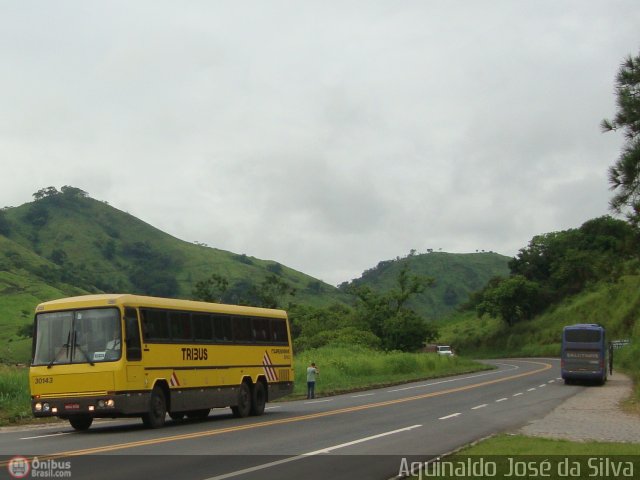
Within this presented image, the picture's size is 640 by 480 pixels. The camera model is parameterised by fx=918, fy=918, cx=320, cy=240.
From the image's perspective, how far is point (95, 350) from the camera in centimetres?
2005

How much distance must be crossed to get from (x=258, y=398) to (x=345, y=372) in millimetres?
24545

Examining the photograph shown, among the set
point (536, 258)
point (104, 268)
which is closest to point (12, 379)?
point (536, 258)

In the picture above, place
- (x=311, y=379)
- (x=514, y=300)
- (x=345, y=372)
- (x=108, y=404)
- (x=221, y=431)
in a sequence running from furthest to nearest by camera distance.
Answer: (x=514, y=300) → (x=345, y=372) → (x=311, y=379) → (x=221, y=431) → (x=108, y=404)

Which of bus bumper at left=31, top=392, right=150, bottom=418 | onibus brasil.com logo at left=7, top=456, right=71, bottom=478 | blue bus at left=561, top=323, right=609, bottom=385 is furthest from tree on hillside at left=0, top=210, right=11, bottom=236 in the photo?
onibus brasil.com logo at left=7, top=456, right=71, bottom=478

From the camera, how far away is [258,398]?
26062 millimetres

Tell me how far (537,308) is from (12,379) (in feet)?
320

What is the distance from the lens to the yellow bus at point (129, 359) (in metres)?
19.7

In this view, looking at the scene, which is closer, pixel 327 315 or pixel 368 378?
pixel 368 378

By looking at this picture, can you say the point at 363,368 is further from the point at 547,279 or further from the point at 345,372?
the point at 547,279

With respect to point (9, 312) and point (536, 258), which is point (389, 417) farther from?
point (536, 258)

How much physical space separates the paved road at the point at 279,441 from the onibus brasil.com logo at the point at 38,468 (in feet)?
0.18

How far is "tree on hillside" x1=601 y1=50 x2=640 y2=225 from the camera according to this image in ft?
54.0

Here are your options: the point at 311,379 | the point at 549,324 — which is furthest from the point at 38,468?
the point at 549,324

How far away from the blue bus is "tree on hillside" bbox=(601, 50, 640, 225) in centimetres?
3013
